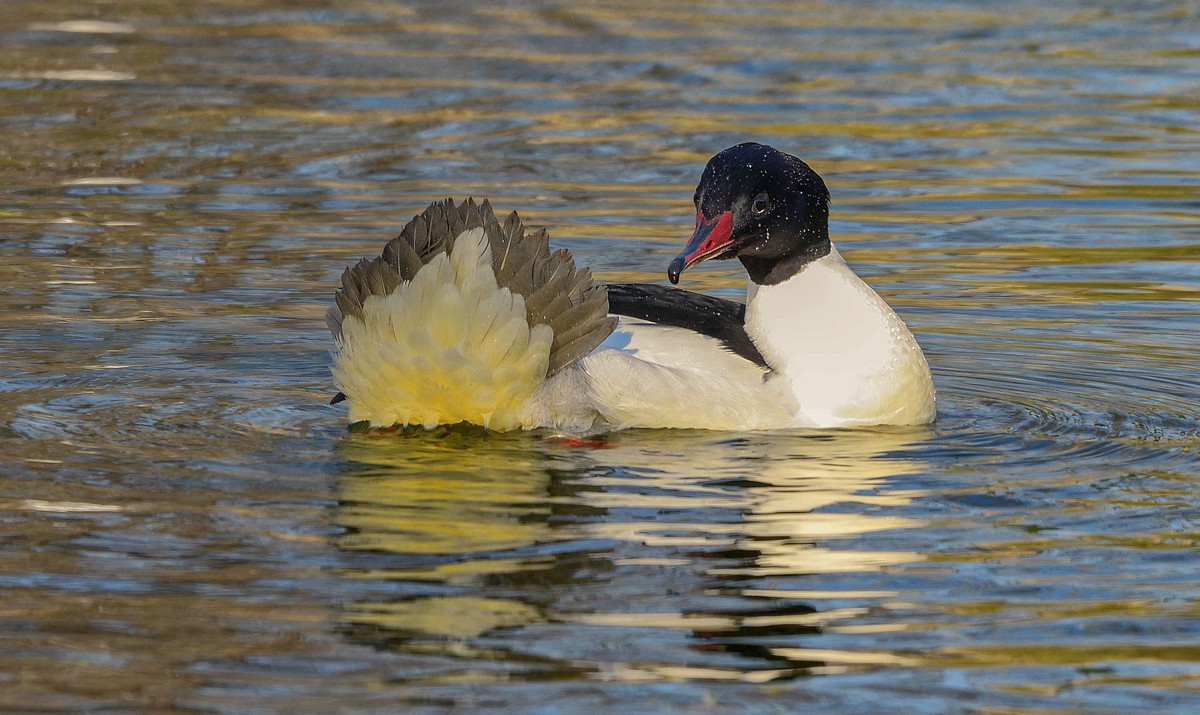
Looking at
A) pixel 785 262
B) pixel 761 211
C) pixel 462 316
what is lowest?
pixel 462 316

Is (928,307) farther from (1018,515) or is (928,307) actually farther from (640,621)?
(640,621)

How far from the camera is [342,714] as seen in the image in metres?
4.79

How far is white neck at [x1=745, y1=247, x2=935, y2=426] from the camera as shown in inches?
307

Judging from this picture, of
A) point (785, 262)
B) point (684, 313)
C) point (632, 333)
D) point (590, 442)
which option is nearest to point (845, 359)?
point (785, 262)

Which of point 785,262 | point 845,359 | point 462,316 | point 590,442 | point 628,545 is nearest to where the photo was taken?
point 628,545

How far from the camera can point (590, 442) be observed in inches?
300

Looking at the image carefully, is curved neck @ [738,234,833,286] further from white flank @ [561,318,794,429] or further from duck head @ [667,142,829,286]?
white flank @ [561,318,794,429]

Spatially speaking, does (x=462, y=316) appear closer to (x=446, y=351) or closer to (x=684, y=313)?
(x=446, y=351)

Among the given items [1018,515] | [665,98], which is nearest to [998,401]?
[1018,515]

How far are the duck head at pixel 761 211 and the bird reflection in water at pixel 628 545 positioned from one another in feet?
2.56

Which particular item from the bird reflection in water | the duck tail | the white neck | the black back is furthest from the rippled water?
the black back

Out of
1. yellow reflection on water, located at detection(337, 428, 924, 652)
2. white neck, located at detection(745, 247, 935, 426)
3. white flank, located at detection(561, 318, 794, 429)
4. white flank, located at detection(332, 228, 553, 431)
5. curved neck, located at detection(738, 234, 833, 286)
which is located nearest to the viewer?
yellow reflection on water, located at detection(337, 428, 924, 652)

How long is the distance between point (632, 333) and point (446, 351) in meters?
0.94

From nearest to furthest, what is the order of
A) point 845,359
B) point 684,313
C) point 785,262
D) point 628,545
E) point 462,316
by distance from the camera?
1. point 628,545
2. point 462,316
3. point 845,359
4. point 684,313
5. point 785,262
